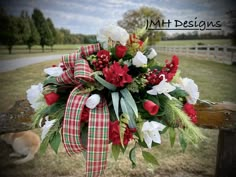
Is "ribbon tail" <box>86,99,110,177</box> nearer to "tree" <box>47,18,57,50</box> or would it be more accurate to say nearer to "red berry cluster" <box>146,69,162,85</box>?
"red berry cluster" <box>146,69,162,85</box>

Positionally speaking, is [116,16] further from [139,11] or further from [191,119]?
[191,119]

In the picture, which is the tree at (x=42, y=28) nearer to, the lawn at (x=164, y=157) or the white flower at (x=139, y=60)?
the lawn at (x=164, y=157)

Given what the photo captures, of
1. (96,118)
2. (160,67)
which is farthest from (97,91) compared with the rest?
(160,67)

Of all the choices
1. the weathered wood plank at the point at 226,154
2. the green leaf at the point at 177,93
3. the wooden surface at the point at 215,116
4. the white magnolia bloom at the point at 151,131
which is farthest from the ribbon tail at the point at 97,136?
the weathered wood plank at the point at 226,154

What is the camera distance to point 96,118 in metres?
0.69

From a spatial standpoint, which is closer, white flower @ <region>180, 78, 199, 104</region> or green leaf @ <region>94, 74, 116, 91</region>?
green leaf @ <region>94, 74, 116, 91</region>

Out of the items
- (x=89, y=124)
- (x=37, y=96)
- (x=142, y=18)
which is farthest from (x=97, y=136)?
(x=142, y=18)

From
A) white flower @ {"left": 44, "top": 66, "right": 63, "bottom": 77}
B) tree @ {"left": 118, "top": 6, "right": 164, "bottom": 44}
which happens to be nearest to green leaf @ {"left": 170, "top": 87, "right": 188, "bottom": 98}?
white flower @ {"left": 44, "top": 66, "right": 63, "bottom": 77}

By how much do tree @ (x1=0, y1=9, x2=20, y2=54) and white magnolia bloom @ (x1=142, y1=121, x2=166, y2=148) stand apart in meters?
0.92

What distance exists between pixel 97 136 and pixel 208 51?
103 centimetres

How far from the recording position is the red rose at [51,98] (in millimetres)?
732

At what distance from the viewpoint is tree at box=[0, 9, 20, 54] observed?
1.31 m

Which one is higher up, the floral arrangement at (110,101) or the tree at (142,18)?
the tree at (142,18)

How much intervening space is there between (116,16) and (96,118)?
828 mm
